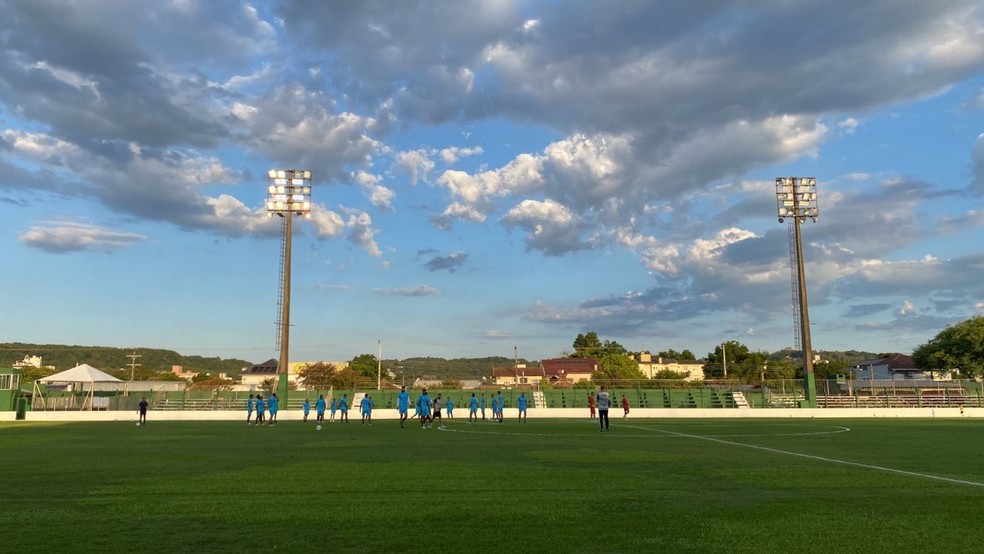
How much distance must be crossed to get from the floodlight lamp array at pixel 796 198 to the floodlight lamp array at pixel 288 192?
37.7m

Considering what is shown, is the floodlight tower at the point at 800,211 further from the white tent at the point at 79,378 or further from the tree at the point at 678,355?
the tree at the point at 678,355

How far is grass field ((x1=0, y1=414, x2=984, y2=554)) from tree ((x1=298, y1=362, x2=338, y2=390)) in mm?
88755

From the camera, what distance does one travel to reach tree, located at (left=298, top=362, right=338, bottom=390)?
338 ft

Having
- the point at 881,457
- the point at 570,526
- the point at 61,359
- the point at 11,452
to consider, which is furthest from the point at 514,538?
the point at 61,359

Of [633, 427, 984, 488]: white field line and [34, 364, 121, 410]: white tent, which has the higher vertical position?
[34, 364, 121, 410]: white tent

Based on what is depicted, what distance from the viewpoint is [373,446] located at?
1834cm

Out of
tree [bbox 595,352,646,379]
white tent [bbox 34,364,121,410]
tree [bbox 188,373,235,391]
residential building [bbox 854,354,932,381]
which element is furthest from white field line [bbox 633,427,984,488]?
residential building [bbox 854,354,932,381]

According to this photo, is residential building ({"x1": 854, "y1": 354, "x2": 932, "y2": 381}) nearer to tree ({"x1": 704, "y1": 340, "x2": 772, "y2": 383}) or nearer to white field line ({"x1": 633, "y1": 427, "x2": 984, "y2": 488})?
tree ({"x1": 704, "y1": 340, "x2": 772, "y2": 383})

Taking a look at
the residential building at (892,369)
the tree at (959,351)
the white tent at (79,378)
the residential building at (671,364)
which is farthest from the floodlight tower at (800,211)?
the residential building at (671,364)

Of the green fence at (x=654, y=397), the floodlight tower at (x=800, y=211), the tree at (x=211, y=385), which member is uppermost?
the floodlight tower at (x=800, y=211)

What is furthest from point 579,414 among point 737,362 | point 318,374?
point 737,362

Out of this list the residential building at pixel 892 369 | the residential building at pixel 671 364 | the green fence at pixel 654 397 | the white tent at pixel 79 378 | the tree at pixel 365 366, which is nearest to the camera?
the white tent at pixel 79 378

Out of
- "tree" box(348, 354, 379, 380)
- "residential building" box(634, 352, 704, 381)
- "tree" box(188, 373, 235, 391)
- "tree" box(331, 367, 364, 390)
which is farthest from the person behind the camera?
"residential building" box(634, 352, 704, 381)

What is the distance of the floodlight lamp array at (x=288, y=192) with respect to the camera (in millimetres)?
49000
